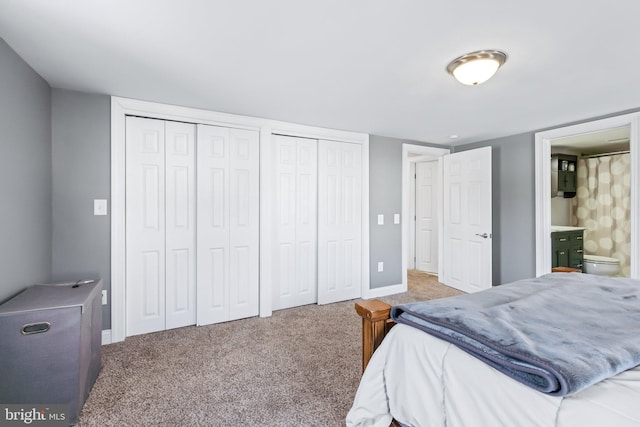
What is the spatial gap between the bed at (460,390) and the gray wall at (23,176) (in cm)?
218

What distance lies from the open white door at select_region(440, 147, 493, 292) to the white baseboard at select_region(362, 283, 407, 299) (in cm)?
85

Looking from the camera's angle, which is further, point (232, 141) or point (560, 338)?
point (232, 141)

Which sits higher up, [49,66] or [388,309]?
[49,66]

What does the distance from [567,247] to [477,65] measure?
3.89 m

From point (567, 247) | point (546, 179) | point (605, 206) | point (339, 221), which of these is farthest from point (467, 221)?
point (605, 206)

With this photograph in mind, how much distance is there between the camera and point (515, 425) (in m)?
0.85

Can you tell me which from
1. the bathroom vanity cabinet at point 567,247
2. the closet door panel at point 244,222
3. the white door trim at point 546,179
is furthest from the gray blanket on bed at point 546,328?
the bathroom vanity cabinet at point 567,247

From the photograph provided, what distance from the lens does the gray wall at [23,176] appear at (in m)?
1.79

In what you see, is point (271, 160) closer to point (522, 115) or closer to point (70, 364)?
point (70, 364)

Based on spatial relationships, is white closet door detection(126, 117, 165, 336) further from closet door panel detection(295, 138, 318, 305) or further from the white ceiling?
closet door panel detection(295, 138, 318, 305)

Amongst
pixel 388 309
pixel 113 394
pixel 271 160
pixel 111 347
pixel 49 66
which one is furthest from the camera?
pixel 271 160

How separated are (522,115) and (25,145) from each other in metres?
4.30

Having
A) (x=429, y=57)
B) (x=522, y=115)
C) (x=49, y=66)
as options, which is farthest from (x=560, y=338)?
(x=49, y=66)

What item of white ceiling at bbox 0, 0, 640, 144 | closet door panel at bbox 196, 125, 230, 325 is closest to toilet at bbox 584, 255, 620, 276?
white ceiling at bbox 0, 0, 640, 144
